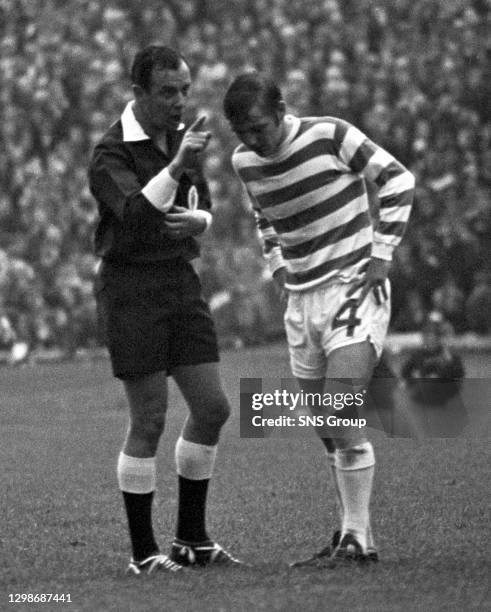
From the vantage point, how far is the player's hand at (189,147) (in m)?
6.48

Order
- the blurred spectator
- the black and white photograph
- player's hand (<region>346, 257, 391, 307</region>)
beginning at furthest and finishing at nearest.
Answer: the blurred spectator
player's hand (<region>346, 257, 391, 307</region>)
the black and white photograph

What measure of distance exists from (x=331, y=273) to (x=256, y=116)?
2.36ft

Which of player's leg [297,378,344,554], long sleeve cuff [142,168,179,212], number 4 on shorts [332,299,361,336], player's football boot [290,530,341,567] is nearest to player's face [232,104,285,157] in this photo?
long sleeve cuff [142,168,179,212]

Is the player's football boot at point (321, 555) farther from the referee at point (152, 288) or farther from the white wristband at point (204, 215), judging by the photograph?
the white wristband at point (204, 215)

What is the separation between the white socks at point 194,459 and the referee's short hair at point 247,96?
1.33m

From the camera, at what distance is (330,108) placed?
21.1m

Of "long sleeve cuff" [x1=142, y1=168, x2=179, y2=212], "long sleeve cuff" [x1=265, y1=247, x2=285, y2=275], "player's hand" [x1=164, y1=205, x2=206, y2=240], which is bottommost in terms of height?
"long sleeve cuff" [x1=265, y1=247, x2=285, y2=275]

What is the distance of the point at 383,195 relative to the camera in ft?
22.5

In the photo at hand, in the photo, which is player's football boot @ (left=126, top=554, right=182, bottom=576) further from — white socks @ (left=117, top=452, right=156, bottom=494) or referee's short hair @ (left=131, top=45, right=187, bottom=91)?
referee's short hair @ (left=131, top=45, right=187, bottom=91)

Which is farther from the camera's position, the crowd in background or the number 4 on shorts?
the crowd in background

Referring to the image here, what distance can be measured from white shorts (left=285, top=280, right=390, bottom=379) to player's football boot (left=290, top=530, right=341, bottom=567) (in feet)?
2.21

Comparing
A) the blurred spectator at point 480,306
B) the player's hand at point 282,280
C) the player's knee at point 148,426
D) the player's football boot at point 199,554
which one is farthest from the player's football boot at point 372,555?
the blurred spectator at point 480,306

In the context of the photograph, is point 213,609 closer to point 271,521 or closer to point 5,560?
point 5,560

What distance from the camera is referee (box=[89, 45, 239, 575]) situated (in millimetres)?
6652
